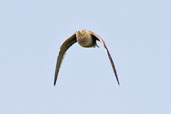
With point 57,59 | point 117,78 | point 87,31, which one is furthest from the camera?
point 57,59

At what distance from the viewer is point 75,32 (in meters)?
37.4

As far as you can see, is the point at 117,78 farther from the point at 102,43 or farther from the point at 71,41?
the point at 71,41

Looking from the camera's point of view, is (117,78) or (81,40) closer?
(117,78)

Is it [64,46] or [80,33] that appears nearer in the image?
[80,33]

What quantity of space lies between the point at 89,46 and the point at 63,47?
1.95 meters

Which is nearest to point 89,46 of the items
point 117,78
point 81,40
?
point 81,40

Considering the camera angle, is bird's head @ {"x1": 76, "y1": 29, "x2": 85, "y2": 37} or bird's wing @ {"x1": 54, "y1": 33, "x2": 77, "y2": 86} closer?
bird's head @ {"x1": 76, "y1": 29, "x2": 85, "y2": 37}

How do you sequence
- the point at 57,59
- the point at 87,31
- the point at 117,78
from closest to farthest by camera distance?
1. the point at 117,78
2. the point at 87,31
3. the point at 57,59

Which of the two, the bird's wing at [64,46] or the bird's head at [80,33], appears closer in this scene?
the bird's head at [80,33]

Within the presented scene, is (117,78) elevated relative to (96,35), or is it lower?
lower

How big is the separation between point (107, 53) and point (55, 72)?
20.2ft

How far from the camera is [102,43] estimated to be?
35.3m

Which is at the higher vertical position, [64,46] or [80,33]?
[80,33]

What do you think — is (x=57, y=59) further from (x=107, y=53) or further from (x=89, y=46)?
(x=107, y=53)
